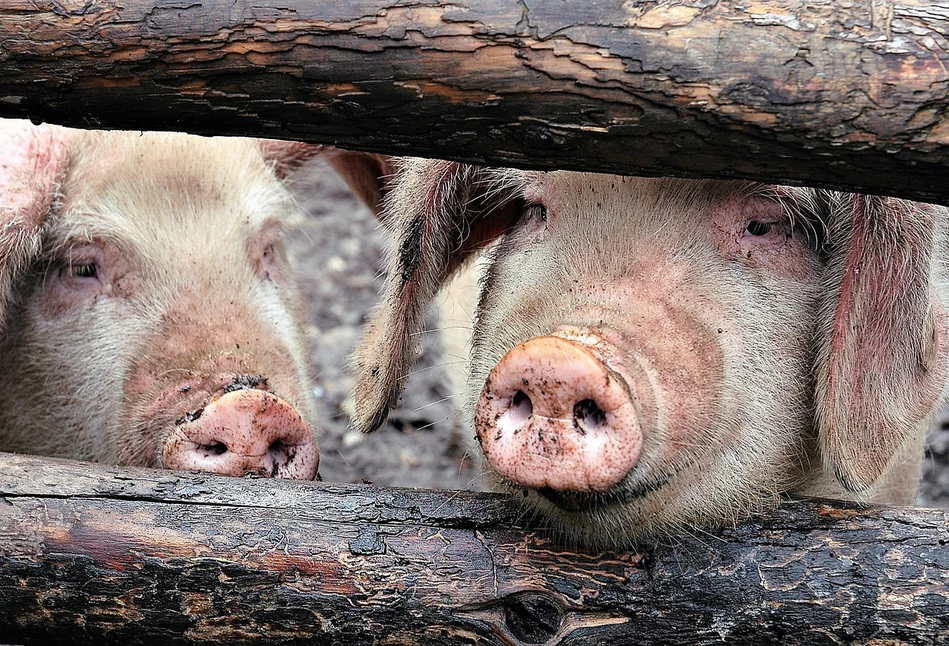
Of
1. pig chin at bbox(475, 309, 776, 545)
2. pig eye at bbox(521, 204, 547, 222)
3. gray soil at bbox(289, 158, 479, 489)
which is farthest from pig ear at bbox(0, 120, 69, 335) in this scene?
pig chin at bbox(475, 309, 776, 545)

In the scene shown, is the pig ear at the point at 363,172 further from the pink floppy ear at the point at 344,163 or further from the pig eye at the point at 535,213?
the pig eye at the point at 535,213

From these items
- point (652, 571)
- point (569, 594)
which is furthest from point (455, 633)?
point (652, 571)

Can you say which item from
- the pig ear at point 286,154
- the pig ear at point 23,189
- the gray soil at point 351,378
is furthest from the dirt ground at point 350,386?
the pig ear at point 23,189

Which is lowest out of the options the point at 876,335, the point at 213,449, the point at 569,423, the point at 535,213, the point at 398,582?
the point at 398,582

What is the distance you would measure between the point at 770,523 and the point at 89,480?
166 centimetres

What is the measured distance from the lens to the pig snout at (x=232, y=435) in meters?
3.32

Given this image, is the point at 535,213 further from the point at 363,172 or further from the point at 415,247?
the point at 363,172

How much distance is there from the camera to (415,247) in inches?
136

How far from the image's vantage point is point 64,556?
2568 millimetres

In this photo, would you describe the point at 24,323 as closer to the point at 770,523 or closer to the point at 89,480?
the point at 89,480

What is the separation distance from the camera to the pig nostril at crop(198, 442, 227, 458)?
131 inches

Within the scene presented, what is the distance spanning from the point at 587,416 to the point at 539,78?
0.82m

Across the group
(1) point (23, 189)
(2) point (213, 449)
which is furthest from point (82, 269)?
(2) point (213, 449)

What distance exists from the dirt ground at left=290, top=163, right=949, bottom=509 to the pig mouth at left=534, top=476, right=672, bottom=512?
2125mm
